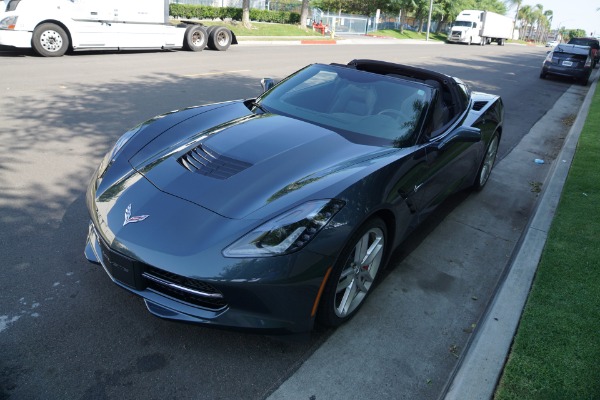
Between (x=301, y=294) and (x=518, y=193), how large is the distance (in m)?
4.36

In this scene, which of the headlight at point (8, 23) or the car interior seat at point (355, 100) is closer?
the car interior seat at point (355, 100)

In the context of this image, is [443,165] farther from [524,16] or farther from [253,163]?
[524,16]

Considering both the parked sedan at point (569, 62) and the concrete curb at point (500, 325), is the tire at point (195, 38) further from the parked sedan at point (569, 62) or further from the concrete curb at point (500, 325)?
the concrete curb at point (500, 325)

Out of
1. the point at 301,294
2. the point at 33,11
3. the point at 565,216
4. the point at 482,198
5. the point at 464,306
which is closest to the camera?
the point at 301,294

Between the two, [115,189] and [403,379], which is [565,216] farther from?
[115,189]

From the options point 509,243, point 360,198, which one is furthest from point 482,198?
point 360,198

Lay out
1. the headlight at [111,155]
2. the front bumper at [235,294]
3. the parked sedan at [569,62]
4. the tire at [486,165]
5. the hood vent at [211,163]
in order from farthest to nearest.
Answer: the parked sedan at [569,62] < the tire at [486,165] < the headlight at [111,155] < the hood vent at [211,163] < the front bumper at [235,294]

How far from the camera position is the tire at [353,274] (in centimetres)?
269

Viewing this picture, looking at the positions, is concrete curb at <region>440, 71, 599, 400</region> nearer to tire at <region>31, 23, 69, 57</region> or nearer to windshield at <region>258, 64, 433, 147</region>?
windshield at <region>258, 64, 433, 147</region>

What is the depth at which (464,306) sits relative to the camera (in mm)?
3406

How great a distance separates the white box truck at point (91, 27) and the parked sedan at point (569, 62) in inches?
529

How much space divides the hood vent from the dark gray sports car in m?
0.01

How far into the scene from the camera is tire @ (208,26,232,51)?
17.4 meters

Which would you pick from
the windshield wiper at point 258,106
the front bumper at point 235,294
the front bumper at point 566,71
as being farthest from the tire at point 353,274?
the front bumper at point 566,71
